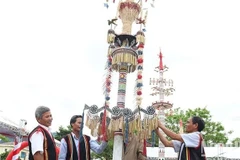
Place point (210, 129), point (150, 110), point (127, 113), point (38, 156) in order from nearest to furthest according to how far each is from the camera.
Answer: point (38, 156) < point (150, 110) < point (127, 113) < point (210, 129)

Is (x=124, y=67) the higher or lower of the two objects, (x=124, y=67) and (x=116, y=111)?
the higher

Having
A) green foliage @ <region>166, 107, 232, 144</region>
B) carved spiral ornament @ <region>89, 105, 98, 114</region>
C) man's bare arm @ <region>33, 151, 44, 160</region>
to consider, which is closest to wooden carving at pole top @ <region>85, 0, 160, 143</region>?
carved spiral ornament @ <region>89, 105, 98, 114</region>

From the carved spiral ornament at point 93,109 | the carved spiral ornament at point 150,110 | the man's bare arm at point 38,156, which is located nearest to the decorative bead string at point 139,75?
the carved spiral ornament at point 150,110

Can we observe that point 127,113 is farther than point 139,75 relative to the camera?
No

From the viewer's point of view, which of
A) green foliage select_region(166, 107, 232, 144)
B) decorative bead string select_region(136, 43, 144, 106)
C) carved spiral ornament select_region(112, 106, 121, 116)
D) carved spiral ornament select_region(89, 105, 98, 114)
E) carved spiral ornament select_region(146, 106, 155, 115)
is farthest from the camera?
green foliage select_region(166, 107, 232, 144)

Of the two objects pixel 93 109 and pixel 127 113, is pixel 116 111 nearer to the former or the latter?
pixel 127 113

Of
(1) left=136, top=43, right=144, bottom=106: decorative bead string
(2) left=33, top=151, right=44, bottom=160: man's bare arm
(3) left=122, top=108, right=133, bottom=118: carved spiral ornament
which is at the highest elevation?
(1) left=136, top=43, right=144, bottom=106: decorative bead string

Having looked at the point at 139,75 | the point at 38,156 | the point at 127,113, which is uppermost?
the point at 139,75

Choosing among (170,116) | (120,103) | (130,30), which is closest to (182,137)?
(120,103)

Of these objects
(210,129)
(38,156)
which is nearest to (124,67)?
(38,156)

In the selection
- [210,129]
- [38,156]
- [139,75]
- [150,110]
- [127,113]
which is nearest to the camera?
[38,156]

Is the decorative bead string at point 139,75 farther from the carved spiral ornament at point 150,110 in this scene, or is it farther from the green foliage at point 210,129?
the green foliage at point 210,129

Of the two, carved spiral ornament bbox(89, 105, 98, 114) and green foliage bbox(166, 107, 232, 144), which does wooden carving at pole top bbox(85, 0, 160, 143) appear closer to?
carved spiral ornament bbox(89, 105, 98, 114)

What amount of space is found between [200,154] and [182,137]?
244 millimetres
